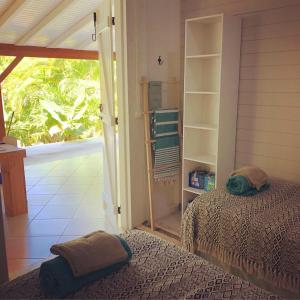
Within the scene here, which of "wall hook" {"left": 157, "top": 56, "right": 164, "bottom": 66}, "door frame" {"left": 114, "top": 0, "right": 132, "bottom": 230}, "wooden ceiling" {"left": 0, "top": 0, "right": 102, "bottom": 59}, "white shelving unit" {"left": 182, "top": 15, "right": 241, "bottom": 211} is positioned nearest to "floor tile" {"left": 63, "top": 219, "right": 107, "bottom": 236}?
"door frame" {"left": 114, "top": 0, "right": 132, "bottom": 230}

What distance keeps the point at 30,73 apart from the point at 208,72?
616 cm

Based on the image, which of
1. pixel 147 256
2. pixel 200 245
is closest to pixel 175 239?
pixel 200 245

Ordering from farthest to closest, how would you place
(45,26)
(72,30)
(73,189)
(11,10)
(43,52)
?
(43,52), (72,30), (45,26), (73,189), (11,10)

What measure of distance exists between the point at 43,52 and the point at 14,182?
10.5 ft

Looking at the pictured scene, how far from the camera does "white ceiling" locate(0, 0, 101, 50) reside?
4.36m

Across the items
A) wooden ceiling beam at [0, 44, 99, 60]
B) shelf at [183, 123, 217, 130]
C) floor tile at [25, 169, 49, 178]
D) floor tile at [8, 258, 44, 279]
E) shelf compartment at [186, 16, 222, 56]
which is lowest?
floor tile at [8, 258, 44, 279]

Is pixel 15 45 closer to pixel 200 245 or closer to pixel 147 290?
pixel 200 245

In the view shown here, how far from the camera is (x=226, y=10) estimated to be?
2893 millimetres

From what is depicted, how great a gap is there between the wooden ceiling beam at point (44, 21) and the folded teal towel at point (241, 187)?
11.3ft

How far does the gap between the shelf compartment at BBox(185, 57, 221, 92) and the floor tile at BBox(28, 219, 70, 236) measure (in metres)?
1.81

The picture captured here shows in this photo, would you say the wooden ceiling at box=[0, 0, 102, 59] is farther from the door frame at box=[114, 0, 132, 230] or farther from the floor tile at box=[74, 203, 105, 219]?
the floor tile at box=[74, 203, 105, 219]

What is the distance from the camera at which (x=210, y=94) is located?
9.99 ft

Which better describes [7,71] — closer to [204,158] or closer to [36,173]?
[36,173]

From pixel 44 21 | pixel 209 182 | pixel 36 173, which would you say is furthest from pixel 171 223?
pixel 44 21
